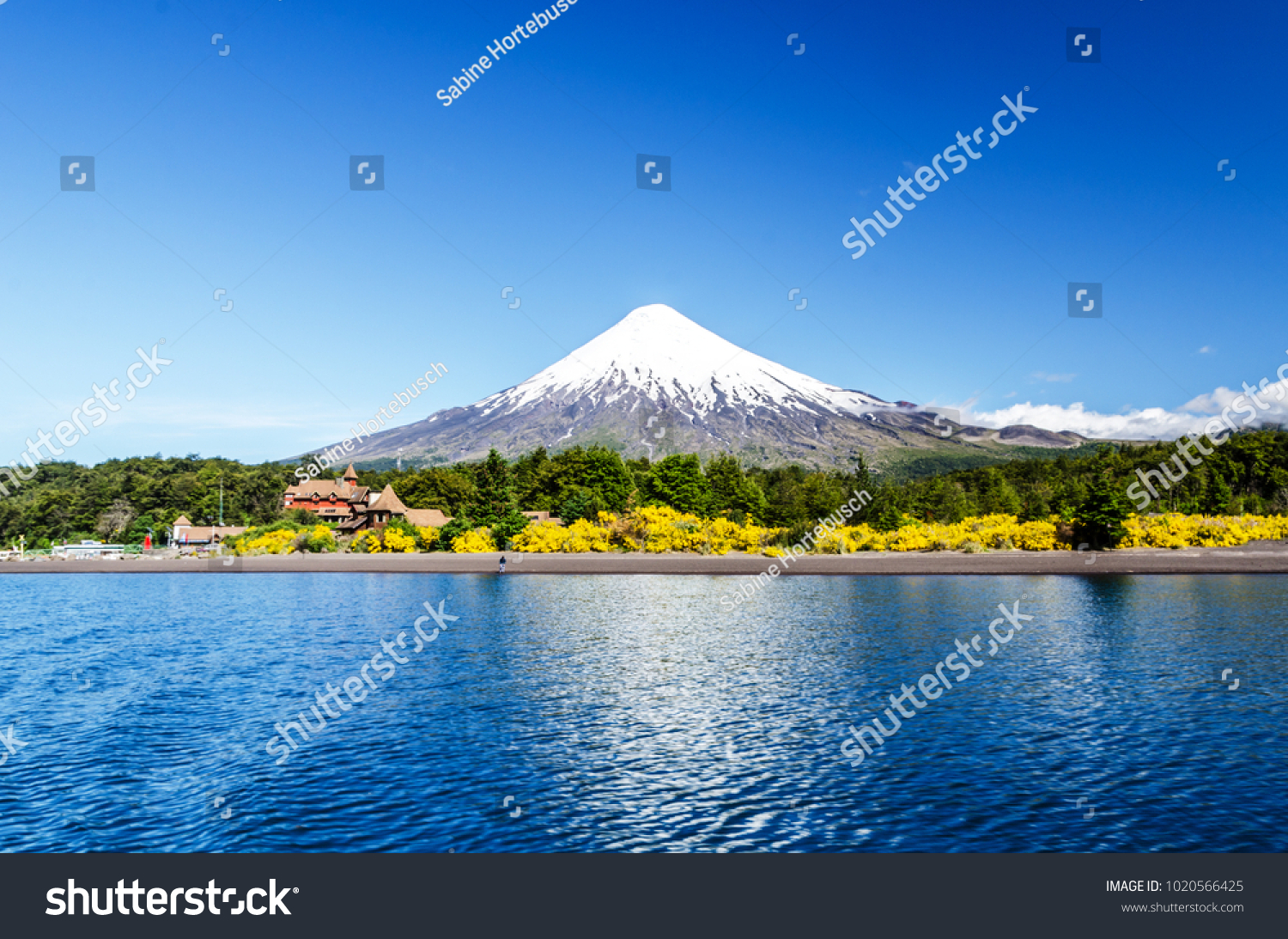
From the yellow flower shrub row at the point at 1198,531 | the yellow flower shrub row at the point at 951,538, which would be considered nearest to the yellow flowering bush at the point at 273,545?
the yellow flower shrub row at the point at 951,538

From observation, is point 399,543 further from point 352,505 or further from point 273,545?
point 352,505

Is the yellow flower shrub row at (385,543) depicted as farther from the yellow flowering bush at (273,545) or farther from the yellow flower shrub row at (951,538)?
the yellow flower shrub row at (951,538)

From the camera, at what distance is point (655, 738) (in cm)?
1433

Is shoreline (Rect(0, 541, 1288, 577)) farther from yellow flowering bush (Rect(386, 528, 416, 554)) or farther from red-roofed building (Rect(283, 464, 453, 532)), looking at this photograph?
red-roofed building (Rect(283, 464, 453, 532))

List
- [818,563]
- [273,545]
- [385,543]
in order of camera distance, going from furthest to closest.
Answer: [273,545]
[385,543]
[818,563]

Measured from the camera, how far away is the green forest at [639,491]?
6462 centimetres

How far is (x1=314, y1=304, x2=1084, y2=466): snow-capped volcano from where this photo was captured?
16362 centimetres

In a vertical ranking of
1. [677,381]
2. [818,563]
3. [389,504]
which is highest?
[677,381]

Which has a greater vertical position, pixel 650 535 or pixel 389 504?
pixel 389 504

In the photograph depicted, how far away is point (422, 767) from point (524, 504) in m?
72.3

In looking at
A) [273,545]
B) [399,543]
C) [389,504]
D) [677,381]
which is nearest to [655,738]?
[399,543]

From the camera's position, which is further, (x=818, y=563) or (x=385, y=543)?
(x=385, y=543)

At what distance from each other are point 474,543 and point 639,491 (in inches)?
708

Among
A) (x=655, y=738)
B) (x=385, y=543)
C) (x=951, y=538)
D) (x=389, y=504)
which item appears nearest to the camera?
(x=655, y=738)
